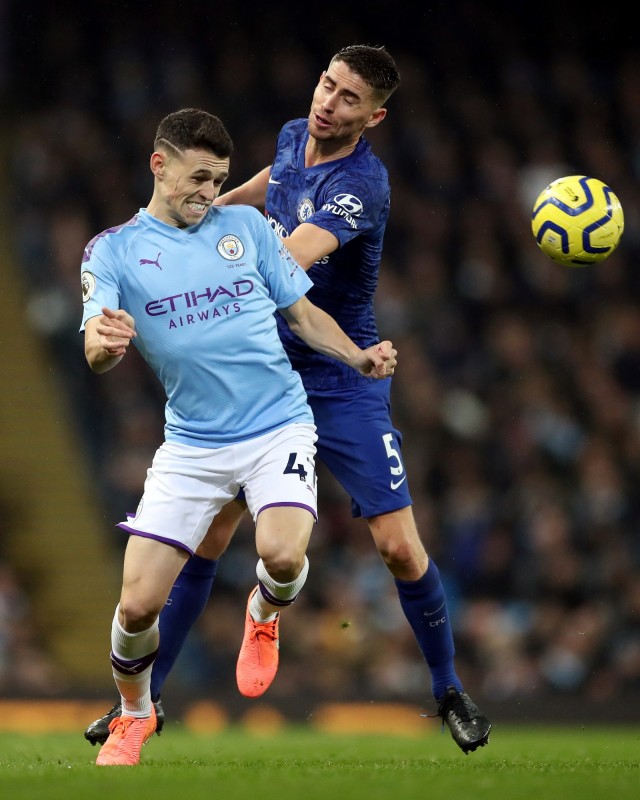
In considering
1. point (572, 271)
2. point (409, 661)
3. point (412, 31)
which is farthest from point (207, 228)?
point (412, 31)

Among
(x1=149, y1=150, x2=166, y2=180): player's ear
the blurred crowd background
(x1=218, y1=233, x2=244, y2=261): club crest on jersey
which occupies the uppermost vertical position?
(x1=149, y1=150, x2=166, y2=180): player's ear

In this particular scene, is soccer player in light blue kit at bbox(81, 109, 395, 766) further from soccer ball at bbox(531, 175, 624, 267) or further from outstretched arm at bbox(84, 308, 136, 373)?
soccer ball at bbox(531, 175, 624, 267)

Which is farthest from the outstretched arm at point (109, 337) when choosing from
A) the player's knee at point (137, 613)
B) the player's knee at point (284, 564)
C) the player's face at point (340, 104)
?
the player's face at point (340, 104)

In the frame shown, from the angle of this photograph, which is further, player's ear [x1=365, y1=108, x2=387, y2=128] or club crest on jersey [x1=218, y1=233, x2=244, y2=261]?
player's ear [x1=365, y1=108, x2=387, y2=128]

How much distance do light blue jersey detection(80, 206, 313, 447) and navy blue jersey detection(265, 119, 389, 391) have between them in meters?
0.68

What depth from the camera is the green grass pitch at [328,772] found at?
4.27 meters

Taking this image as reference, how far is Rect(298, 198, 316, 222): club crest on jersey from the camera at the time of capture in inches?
245

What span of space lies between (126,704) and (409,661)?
21.9 feet

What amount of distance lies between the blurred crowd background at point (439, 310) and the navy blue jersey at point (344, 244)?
491 centimetres

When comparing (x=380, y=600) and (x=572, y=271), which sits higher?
(x=572, y=271)

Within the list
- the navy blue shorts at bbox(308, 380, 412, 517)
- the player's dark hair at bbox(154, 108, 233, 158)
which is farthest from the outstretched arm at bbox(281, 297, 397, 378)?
the player's dark hair at bbox(154, 108, 233, 158)

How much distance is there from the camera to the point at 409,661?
1195 centimetres

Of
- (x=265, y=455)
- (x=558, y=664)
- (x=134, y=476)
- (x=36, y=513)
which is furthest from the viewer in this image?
(x=36, y=513)

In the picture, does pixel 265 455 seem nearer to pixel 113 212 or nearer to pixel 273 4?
pixel 113 212
